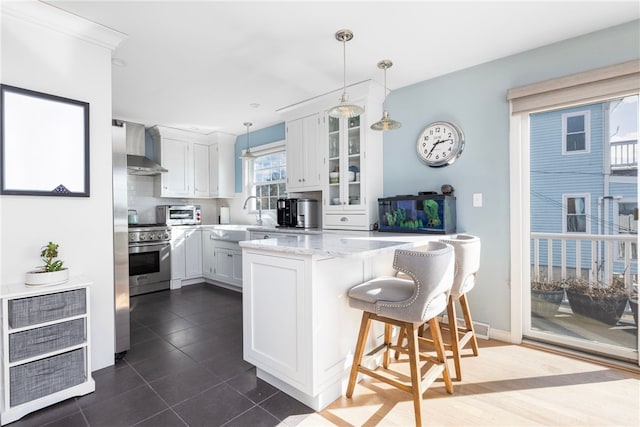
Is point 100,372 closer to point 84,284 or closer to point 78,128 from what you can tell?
point 84,284

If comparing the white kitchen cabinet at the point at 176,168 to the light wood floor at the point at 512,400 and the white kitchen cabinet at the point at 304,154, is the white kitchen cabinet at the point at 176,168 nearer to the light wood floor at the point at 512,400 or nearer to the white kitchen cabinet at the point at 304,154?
the white kitchen cabinet at the point at 304,154

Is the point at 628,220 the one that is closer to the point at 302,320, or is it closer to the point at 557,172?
the point at 557,172

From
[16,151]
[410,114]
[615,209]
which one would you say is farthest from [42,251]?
[615,209]

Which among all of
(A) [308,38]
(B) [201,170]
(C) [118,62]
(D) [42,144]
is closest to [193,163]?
(B) [201,170]

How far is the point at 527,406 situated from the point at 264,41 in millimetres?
2998

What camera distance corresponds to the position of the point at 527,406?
5.63ft

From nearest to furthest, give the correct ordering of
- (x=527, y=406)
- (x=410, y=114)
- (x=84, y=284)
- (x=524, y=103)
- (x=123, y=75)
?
(x=527, y=406) → (x=84, y=284) → (x=524, y=103) → (x=123, y=75) → (x=410, y=114)

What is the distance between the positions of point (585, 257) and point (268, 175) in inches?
165

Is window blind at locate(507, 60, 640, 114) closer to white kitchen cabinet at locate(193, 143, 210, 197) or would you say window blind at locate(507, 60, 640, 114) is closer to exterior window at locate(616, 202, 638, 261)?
exterior window at locate(616, 202, 638, 261)

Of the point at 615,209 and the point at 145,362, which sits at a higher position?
the point at 615,209

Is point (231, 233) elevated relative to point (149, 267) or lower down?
elevated

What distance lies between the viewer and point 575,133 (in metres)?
2.85

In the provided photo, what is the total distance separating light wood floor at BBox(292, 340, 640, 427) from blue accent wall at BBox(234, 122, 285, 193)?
3671mm

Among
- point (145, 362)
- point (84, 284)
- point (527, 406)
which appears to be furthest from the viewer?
point (145, 362)
